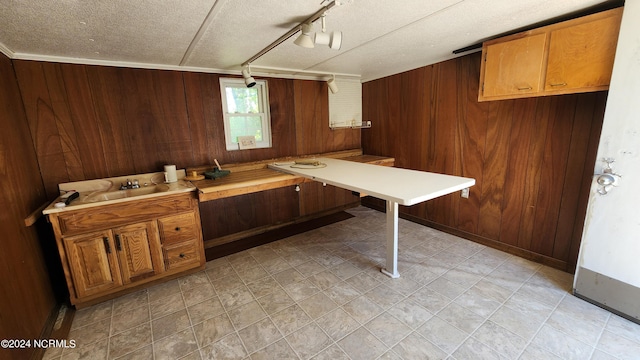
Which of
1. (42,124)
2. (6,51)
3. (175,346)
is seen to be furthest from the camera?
(42,124)

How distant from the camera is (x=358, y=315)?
76.8 inches

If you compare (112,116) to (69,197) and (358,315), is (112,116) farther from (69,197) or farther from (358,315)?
(358,315)

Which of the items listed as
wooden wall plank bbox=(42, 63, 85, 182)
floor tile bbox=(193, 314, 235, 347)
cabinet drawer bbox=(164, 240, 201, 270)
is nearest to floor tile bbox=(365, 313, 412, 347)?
floor tile bbox=(193, 314, 235, 347)

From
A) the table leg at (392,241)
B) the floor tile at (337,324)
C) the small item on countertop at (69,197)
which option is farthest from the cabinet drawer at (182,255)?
the table leg at (392,241)

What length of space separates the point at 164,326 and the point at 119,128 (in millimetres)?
1932

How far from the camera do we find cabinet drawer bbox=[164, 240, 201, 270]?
7.84ft

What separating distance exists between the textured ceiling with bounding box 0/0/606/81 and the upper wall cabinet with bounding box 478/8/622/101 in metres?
0.12

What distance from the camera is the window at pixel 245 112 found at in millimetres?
3166

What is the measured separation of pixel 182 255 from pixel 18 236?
107 centimetres

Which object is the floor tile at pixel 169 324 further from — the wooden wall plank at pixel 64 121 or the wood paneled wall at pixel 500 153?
the wood paneled wall at pixel 500 153

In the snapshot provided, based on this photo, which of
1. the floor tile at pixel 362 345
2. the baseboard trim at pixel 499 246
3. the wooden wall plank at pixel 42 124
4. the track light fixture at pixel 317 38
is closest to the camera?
the floor tile at pixel 362 345

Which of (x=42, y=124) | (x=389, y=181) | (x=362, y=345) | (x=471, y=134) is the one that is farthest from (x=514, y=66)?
(x=42, y=124)

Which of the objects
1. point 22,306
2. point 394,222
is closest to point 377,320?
point 394,222

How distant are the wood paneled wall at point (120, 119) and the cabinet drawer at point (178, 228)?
0.79m
